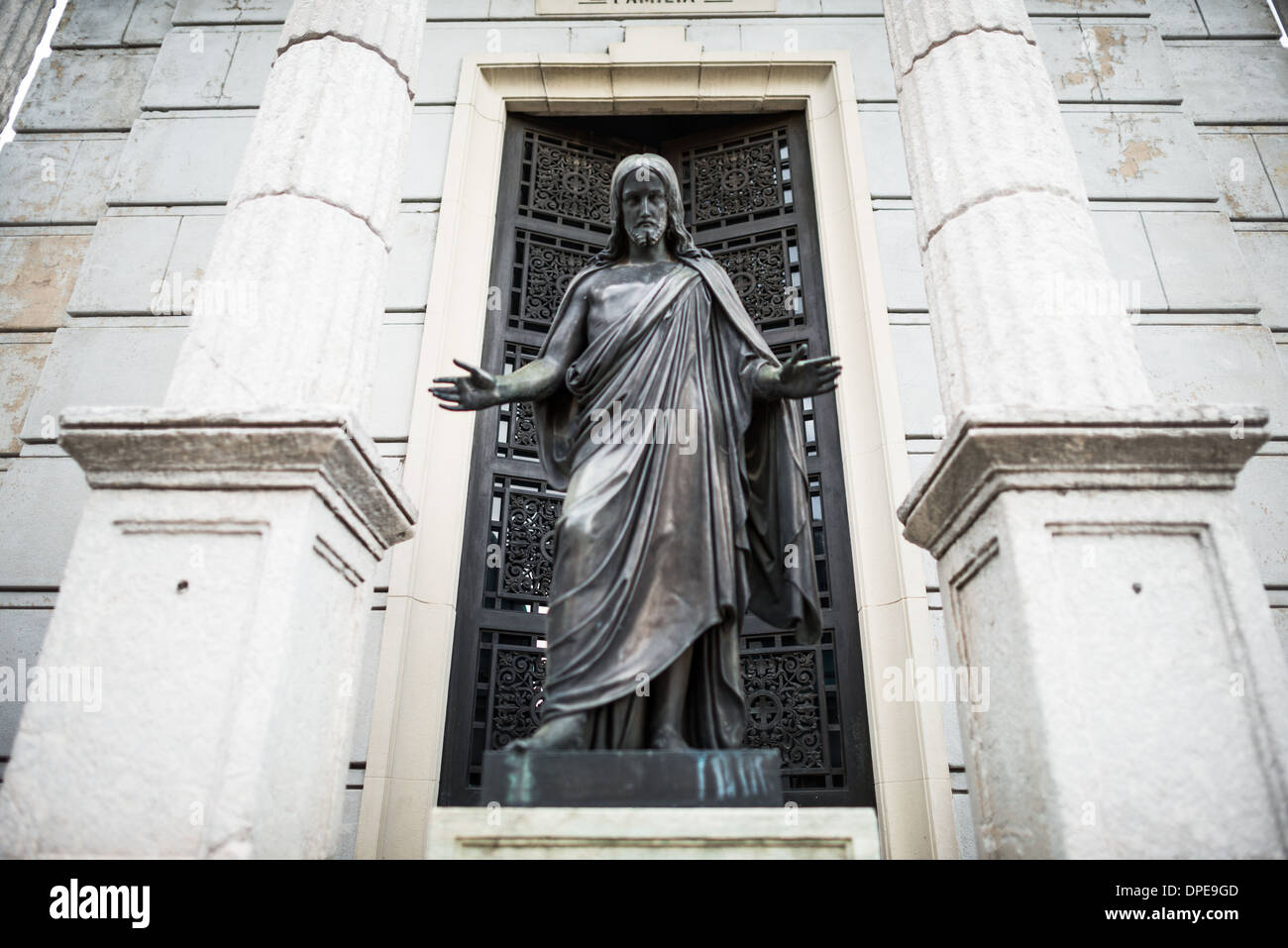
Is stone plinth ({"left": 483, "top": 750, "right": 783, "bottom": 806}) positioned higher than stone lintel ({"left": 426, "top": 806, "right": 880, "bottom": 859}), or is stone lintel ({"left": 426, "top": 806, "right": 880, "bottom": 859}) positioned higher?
stone plinth ({"left": 483, "top": 750, "right": 783, "bottom": 806})

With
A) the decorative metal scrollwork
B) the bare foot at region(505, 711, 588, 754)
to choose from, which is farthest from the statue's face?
the decorative metal scrollwork

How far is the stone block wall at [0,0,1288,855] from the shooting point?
6.53 metres

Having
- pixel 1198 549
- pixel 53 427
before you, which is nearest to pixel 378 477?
pixel 1198 549

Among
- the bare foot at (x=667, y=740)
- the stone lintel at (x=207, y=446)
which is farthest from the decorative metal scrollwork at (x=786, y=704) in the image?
the stone lintel at (x=207, y=446)

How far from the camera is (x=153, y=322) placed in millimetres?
7016

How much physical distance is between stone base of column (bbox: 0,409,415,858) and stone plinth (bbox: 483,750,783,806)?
759 mm

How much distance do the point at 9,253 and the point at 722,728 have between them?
714 centimetres

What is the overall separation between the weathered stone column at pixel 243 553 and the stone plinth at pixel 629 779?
80cm

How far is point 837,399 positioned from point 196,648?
4.89 metres

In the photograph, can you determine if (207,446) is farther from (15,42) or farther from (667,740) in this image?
(15,42)

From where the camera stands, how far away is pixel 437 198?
740cm

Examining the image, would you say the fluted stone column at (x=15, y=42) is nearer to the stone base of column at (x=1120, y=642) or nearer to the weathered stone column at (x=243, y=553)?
the weathered stone column at (x=243, y=553)

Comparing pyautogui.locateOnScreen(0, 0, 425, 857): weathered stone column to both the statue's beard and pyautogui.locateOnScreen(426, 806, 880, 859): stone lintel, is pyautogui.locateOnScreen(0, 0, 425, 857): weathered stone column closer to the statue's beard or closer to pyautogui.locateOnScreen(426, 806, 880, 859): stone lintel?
pyautogui.locateOnScreen(426, 806, 880, 859): stone lintel
